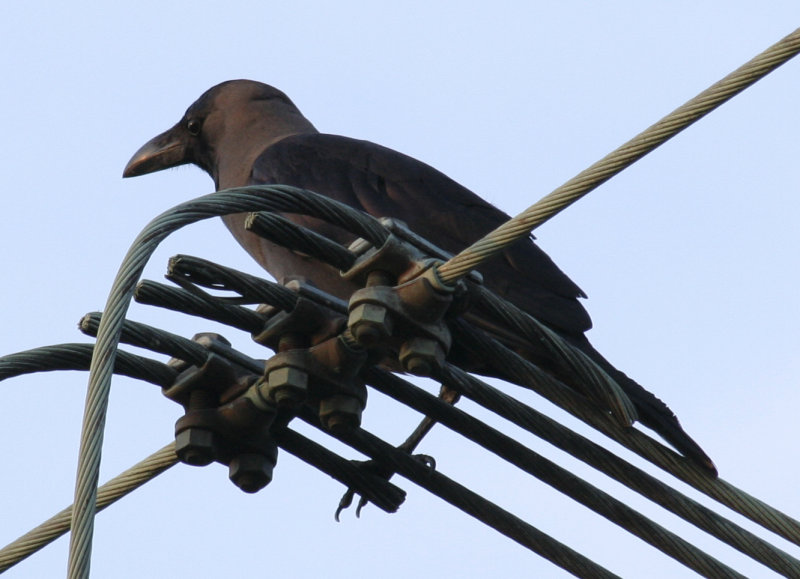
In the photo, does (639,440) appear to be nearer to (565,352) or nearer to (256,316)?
(565,352)

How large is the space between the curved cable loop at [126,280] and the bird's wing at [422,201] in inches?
70.5

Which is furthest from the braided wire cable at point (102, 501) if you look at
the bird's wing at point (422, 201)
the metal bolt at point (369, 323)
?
the bird's wing at point (422, 201)

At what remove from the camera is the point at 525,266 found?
5.81 m

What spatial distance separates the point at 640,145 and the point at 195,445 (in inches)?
52.0

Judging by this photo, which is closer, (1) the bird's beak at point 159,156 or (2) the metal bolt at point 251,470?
(2) the metal bolt at point 251,470

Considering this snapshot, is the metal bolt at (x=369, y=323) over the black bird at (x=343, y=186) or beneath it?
beneath

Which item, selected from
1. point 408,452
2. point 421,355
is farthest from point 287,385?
point 408,452

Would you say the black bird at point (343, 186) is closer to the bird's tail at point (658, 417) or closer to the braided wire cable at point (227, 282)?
the bird's tail at point (658, 417)

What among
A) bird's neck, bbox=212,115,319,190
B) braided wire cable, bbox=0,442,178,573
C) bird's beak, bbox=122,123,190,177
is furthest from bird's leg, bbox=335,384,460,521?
bird's beak, bbox=122,123,190,177

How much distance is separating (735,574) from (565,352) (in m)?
0.76

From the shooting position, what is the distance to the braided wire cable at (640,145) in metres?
3.66

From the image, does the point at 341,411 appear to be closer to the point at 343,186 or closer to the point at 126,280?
the point at 126,280

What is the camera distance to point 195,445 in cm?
398

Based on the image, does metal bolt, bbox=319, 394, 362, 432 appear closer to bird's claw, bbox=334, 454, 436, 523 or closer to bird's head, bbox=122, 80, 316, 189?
bird's claw, bbox=334, 454, 436, 523
